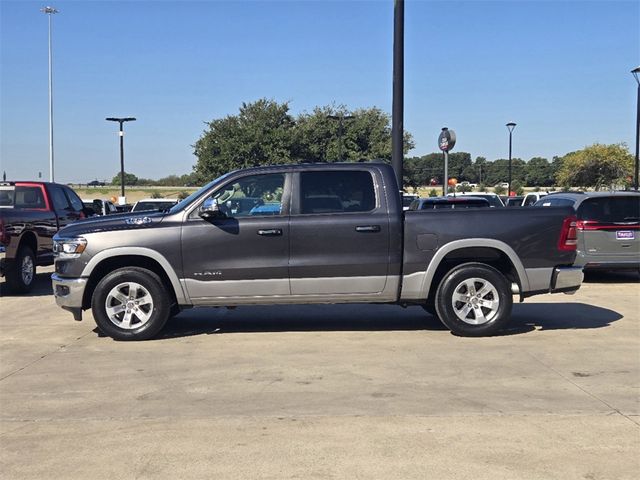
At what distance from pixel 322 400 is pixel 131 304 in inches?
123

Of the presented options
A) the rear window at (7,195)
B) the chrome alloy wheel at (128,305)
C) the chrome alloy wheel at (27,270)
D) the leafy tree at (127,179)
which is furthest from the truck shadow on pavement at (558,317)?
the leafy tree at (127,179)

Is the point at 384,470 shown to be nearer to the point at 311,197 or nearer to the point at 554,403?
the point at 554,403

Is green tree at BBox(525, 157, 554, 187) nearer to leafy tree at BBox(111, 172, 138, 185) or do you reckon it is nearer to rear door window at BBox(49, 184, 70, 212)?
leafy tree at BBox(111, 172, 138, 185)

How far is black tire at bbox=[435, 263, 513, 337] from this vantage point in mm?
7637

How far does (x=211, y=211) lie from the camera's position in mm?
7383

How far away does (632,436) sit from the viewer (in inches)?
180

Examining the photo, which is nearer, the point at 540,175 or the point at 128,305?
the point at 128,305

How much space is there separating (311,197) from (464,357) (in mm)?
2444

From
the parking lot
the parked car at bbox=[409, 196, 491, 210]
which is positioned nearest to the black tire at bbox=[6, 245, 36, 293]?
the parking lot

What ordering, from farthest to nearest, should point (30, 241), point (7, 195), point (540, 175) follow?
point (540, 175), point (7, 195), point (30, 241)

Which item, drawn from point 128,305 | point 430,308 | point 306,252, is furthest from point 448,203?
point 128,305

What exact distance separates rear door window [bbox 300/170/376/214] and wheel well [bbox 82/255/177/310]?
69.5 inches

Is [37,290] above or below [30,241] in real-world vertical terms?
below

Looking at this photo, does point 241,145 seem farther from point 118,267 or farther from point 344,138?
point 118,267
